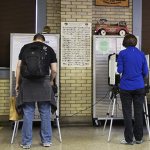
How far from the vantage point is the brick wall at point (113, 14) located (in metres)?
5.77

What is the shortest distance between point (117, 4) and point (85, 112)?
2586mm

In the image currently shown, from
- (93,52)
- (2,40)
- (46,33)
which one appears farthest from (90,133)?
(2,40)

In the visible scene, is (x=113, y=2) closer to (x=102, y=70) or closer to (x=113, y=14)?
(x=113, y=14)

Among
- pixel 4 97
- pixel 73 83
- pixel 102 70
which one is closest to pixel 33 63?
pixel 73 83

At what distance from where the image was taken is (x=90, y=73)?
536 cm

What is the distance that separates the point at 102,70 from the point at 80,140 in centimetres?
174

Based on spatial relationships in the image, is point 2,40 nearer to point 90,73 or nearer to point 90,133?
point 90,73

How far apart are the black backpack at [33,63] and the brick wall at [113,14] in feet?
8.73

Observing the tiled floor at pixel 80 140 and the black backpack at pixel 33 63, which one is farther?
the tiled floor at pixel 80 140

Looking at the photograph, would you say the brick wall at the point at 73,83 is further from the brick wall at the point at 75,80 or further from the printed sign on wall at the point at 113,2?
the printed sign on wall at the point at 113,2

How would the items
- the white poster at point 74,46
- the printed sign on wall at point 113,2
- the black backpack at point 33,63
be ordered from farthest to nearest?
the printed sign on wall at point 113,2
the white poster at point 74,46
the black backpack at point 33,63

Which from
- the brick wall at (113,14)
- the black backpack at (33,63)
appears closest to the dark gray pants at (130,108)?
the black backpack at (33,63)

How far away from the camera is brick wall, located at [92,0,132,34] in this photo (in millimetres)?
5770

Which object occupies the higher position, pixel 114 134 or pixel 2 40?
pixel 2 40
